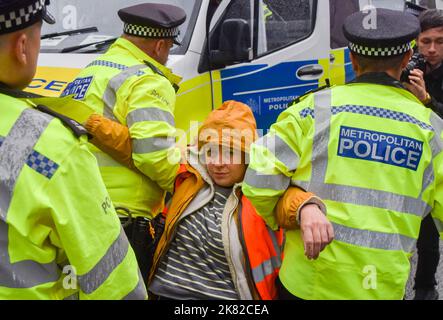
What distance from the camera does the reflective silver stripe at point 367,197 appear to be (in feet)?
7.45

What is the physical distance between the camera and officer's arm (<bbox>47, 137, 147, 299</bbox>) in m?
1.61

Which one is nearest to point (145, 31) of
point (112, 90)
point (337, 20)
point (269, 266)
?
point (112, 90)

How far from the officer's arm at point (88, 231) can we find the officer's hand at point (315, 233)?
23.8 inches

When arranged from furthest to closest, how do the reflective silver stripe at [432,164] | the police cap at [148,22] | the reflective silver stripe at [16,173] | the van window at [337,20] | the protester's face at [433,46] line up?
the van window at [337,20] < the protester's face at [433,46] < the police cap at [148,22] < the reflective silver stripe at [432,164] < the reflective silver stripe at [16,173]

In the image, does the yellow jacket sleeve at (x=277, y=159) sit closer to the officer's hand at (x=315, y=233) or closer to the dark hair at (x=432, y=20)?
the officer's hand at (x=315, y=233)

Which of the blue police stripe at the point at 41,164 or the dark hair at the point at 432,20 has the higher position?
the blue police stripe at the point at 41,164

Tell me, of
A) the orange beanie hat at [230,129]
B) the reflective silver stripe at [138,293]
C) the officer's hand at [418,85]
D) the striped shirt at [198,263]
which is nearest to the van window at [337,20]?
the officer's hand at [418,85]

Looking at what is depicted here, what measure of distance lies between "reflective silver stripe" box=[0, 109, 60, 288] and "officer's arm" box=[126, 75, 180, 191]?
1.51m

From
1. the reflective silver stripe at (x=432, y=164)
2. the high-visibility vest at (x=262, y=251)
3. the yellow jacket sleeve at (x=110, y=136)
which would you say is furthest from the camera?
the yellow jacket sleeve at (x=110, y=136)

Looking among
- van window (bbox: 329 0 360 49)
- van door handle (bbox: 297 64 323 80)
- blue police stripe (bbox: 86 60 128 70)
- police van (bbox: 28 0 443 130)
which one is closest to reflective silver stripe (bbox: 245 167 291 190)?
blue police stripe (bbox: 86 60 128 70)

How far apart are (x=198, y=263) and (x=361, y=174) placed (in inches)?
42.6
